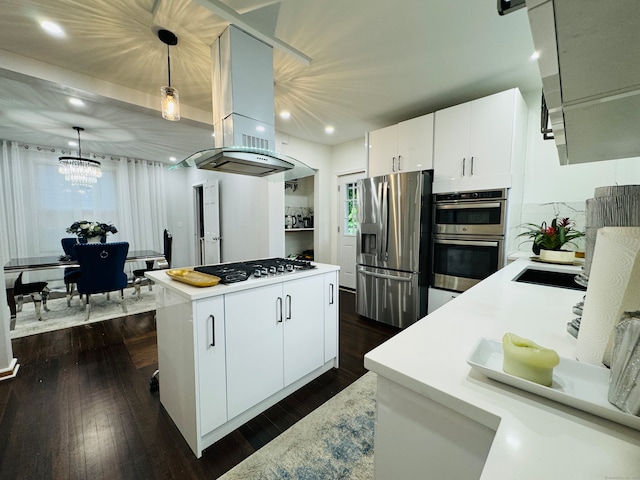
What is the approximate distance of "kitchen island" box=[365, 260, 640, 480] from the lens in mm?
366

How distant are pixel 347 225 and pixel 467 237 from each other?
2.12 m

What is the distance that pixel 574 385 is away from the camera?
0.50 meters

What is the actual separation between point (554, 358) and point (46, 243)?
22.5 feet

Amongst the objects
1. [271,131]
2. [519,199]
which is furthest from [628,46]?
[519,199]

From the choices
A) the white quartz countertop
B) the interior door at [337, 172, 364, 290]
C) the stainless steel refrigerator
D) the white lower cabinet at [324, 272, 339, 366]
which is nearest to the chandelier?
the white quartz countertop

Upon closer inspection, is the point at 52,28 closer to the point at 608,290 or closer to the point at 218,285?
the point at 218,285

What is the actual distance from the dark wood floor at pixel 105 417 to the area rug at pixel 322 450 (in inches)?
3.5

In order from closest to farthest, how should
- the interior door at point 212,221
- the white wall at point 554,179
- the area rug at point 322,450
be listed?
the area rug at point 322,450, the white wall at point 554,179, the interior door at point 212,221

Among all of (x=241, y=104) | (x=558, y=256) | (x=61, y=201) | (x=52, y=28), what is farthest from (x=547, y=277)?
(x=61, y=201)

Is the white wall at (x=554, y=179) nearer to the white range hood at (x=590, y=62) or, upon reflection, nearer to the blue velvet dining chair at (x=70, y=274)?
the white range hood at (x=590, y=62)

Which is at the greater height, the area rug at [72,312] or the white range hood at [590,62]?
the white range hood at [590,62]

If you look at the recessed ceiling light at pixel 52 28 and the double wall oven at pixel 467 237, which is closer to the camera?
the recessed ceiling light at pixel 52 28

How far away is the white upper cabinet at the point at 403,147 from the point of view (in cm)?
277

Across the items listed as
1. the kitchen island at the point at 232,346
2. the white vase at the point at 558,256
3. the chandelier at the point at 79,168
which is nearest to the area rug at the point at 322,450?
the kitchen island at the point at 232,346
